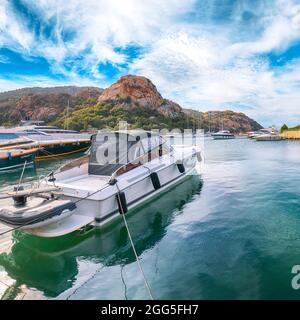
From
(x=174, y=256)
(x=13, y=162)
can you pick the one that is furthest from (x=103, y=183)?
(x=13, y=162)

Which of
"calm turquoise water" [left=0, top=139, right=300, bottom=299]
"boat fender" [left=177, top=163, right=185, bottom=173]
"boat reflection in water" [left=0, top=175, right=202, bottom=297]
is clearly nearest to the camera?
"calm turquoise water" [left=0, top=139, right=300, bottom=299]

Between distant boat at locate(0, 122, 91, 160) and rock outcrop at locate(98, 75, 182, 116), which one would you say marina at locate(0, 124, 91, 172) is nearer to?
distant boat at locate(0, 122, 91, 160)

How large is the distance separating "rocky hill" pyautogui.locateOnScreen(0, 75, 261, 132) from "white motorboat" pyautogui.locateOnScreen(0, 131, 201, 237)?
6606 centimetres

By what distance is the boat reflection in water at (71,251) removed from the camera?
5.11 m

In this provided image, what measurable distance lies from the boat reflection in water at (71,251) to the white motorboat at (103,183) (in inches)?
15.4

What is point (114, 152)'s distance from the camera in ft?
31.3

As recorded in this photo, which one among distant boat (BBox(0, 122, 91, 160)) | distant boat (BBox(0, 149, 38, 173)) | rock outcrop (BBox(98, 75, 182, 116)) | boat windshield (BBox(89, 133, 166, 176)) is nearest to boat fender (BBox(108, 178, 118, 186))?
boat windshield (BBox(89, 133, 166, 176))

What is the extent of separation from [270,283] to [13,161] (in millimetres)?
19048

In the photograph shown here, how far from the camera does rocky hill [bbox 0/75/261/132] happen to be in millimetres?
84531

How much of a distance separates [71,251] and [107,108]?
92445 millimetres

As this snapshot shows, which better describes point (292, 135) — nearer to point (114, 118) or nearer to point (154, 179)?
point (114, 118)

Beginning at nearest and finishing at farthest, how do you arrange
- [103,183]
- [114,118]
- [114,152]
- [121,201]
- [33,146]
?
1. [121,201]
2. [103,183]
3. [114,152]
4. [33,146]
5. [114,118]
